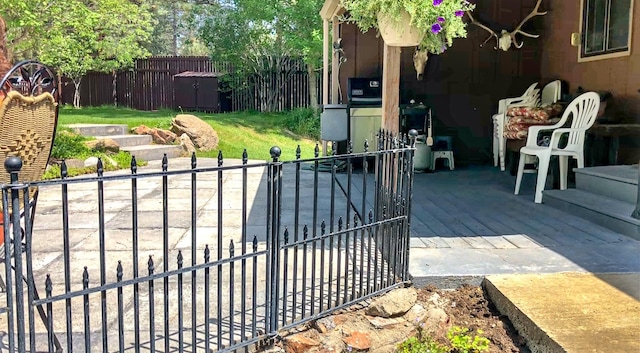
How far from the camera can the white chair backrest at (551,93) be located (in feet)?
22.3

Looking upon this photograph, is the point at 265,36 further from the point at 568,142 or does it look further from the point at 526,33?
the point at 568,142

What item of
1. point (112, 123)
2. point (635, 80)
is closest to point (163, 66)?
point (112, 123)

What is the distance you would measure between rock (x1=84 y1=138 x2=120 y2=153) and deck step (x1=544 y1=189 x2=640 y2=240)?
6.02 meters

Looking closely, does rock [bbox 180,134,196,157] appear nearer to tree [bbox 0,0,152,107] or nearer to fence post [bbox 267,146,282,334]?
tree [bbox 0,0,152,107]

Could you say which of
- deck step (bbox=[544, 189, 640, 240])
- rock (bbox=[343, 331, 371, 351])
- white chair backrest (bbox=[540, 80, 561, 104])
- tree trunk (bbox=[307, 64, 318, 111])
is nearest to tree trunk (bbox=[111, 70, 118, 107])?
tree trunk (bbox=[307, 64, 318, 111])

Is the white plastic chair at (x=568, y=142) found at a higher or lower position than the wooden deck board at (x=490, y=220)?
higher

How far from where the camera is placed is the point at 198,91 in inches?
571

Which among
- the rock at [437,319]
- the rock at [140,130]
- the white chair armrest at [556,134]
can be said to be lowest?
the rock at [437,319]

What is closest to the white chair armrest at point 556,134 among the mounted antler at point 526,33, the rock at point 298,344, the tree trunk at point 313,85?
the mounted antler at point 526,33

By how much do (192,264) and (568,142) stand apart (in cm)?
408

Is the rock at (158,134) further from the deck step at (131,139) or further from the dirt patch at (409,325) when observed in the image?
the dirt patch at (409,325)

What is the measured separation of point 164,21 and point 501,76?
1911cm

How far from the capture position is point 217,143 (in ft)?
32.3

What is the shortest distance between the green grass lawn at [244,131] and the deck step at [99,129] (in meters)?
0.41
